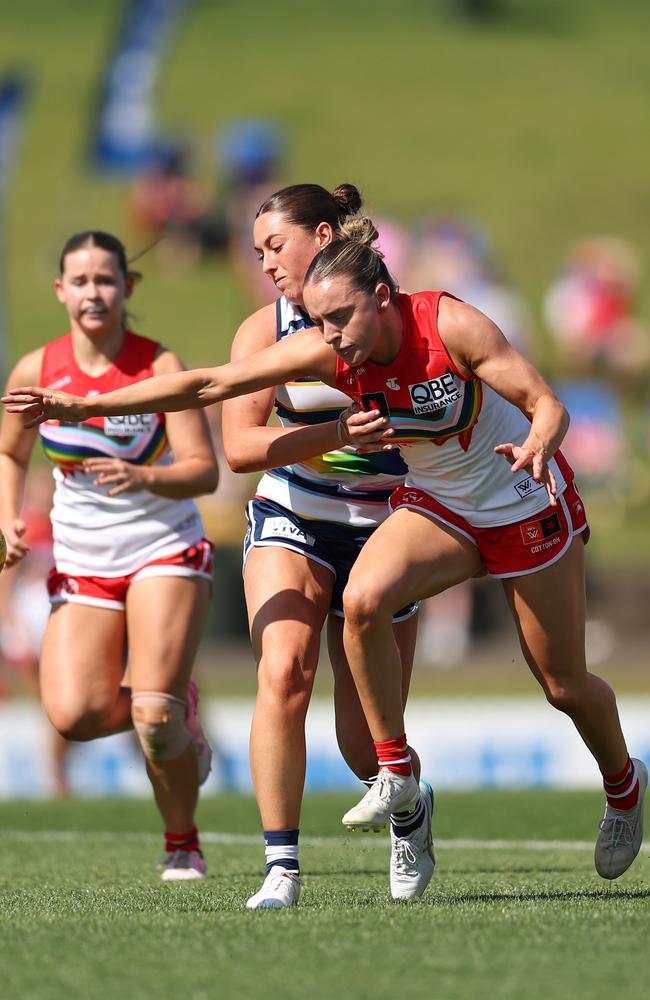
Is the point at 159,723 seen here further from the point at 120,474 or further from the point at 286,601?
the point at 286,601

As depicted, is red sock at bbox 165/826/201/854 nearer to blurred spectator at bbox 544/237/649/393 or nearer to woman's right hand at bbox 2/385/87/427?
woman's right hand at bbox 2/385/87/427

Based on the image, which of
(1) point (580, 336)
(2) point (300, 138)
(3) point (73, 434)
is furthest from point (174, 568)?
(2) point (300, 138)

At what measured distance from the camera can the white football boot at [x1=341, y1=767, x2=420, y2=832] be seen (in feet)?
16.3

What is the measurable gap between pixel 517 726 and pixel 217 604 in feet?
26.0

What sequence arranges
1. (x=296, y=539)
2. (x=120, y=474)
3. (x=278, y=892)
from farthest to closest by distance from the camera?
(x=120, y=474) → (x=296, y=539) → (x=278, y=892)

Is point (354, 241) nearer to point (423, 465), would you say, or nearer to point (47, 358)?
point (423, 465)

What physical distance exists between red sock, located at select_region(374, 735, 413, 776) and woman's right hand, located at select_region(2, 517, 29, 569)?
1.93 meters

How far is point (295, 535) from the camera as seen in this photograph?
5.62 metres

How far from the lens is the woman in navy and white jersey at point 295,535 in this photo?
17.3 feet

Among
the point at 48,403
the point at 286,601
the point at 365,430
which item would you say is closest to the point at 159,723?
the point at 286,601

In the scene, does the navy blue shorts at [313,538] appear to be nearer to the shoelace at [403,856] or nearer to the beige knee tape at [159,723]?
the shoelace at [403,856]

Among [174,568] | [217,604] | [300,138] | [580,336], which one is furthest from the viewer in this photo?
[300,138]

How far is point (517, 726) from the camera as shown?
11.3 meters

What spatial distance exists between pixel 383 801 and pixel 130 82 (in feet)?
63.6
